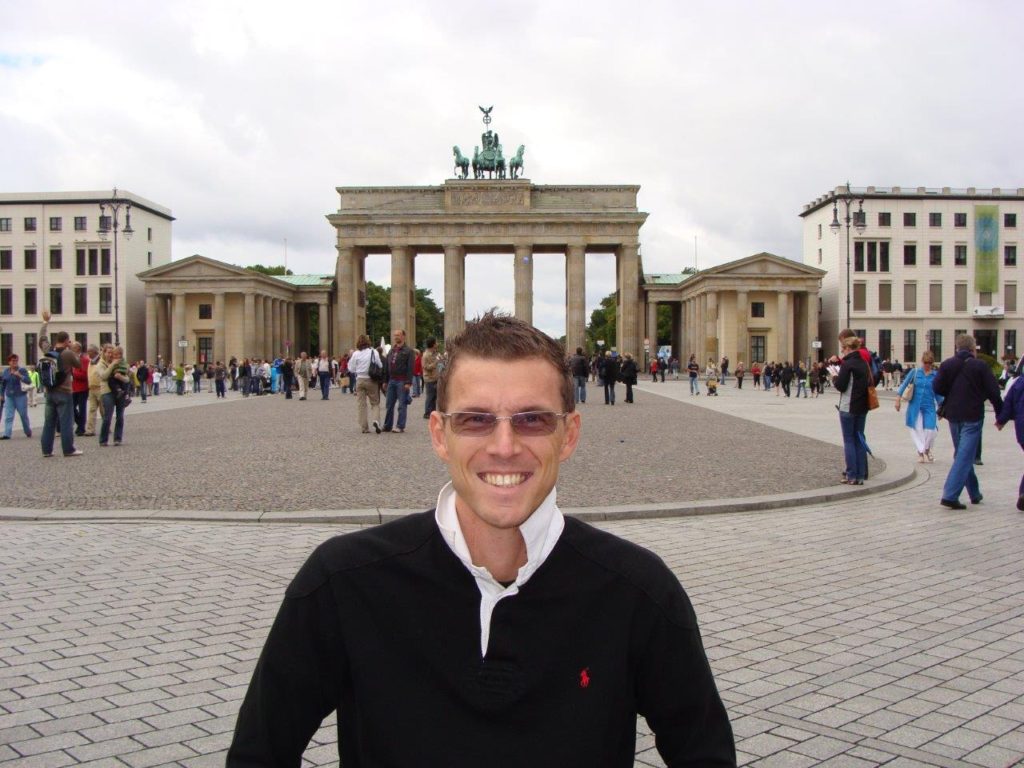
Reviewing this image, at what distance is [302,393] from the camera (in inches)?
1624

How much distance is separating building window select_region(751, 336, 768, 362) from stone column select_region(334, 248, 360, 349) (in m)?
32.0

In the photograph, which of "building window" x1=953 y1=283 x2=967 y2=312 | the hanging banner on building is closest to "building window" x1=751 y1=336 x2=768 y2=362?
"building window" x1=953 y1=283 x2=967 y2=312

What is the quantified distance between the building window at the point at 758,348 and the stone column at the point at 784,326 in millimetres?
1936

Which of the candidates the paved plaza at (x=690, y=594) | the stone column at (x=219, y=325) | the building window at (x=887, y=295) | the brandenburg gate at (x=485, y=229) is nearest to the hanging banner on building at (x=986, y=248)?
the building window at (x=887, y=295)

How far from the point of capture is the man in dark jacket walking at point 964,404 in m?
11.0

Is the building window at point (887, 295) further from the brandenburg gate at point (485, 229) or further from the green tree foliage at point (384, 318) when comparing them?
the green tree foliage at point (384, 318)

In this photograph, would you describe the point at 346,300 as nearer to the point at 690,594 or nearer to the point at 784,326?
the point at 784,326

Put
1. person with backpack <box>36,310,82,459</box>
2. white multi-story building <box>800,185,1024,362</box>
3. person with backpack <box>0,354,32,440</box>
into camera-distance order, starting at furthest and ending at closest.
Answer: white multi-story building <box>800,185,1024,362</box>
person with backpack <box>0,354,32,440</box>
person with backpack <box>36,310,82,459</box>

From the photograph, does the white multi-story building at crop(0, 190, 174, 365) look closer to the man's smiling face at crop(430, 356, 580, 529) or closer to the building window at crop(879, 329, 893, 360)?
the building window at crop(879, 329, 893, 360)

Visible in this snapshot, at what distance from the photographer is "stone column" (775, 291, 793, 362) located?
81625 millimetres

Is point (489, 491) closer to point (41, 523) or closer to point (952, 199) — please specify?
point (41, 523)

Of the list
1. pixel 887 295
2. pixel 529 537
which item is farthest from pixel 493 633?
pixel 887 295

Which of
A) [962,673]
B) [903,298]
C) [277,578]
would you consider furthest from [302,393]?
[903,298]

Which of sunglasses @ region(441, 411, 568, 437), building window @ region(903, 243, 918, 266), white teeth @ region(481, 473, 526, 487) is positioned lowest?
white teeth @ region(481, 473, 526, 487)
